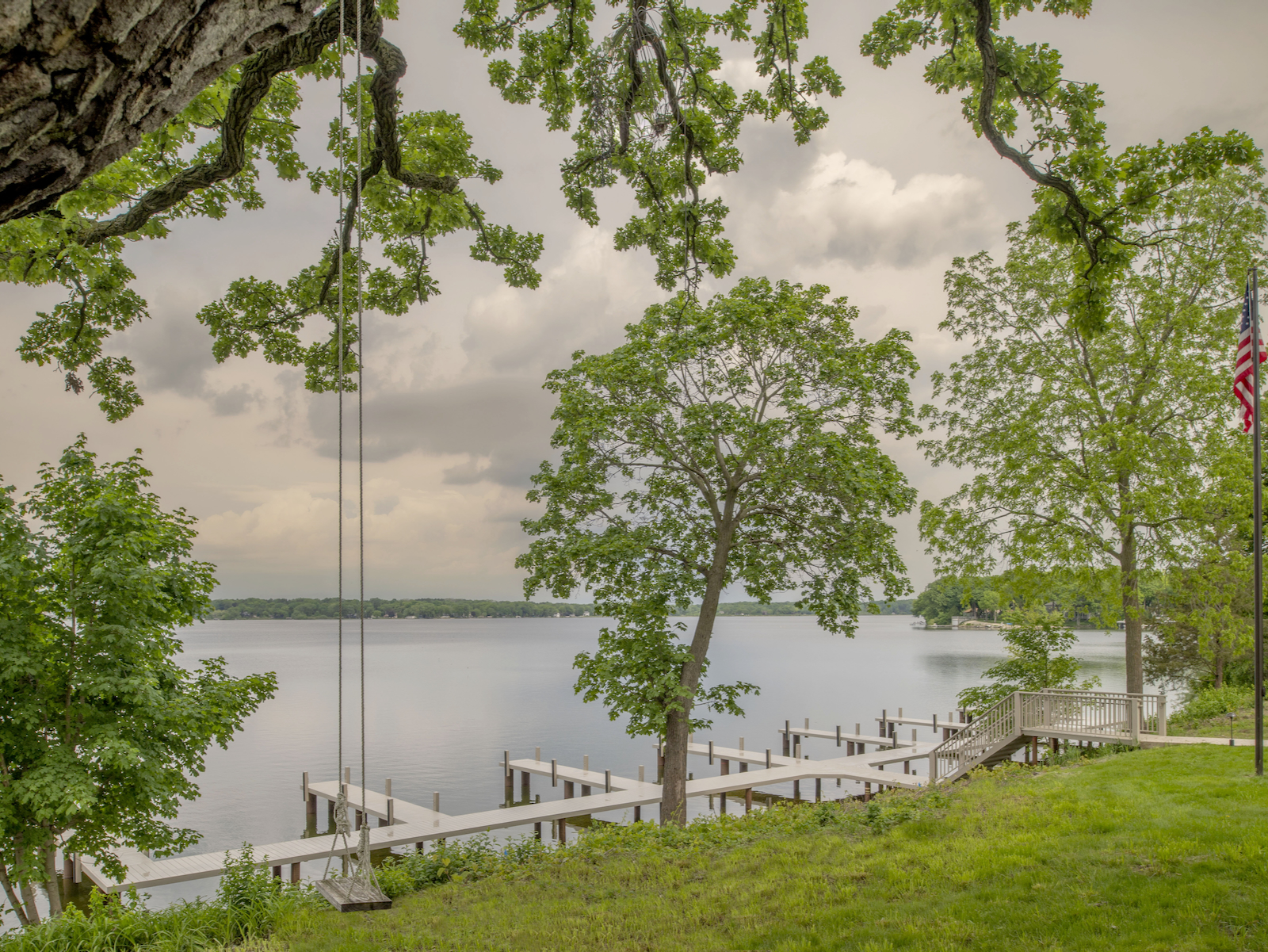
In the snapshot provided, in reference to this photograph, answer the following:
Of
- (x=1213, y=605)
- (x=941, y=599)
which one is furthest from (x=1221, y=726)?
(x=941, y=599)

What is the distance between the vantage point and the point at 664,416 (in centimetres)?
1495

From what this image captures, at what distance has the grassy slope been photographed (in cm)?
541

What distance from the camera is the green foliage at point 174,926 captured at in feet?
22.4

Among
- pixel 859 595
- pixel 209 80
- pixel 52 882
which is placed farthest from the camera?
pixel 859 595

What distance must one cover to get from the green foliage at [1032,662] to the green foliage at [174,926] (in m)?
16.4

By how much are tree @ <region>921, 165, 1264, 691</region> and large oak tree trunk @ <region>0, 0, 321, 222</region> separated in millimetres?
17941

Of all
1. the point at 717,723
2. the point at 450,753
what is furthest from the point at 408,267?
the point at 717,723

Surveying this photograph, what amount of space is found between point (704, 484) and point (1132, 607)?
1025 centimetres

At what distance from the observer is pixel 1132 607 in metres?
17.7

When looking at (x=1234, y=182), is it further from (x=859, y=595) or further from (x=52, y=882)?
(x=52, y=882)

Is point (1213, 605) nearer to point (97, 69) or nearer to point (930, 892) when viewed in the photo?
point (930, 892)

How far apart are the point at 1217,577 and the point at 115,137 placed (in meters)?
21.9

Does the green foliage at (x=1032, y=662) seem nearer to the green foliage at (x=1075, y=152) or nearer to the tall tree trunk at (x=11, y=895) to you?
the green foliage at (x=1075, y=152)

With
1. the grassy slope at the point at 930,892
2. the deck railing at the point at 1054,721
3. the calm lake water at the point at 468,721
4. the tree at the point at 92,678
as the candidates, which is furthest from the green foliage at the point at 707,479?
the calm lake water at the point at 468,721
